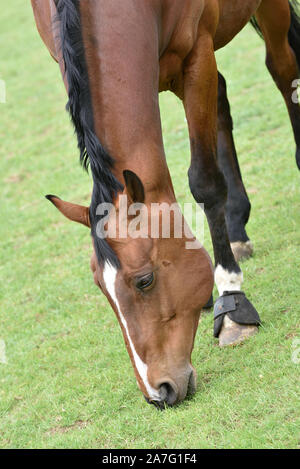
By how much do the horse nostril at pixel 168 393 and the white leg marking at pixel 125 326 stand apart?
28mm

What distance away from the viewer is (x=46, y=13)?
454cm

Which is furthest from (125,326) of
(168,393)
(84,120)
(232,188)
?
(232,188)

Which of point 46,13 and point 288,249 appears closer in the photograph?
point 46,13

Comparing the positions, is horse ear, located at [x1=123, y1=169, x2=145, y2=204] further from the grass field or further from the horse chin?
the grass field

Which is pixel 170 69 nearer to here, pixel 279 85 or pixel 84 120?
pixel 84 120

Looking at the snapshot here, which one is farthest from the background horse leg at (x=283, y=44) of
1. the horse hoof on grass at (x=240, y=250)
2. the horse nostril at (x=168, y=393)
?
the horse nostril at (x=168, y=393)

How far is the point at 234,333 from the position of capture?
14.5 feet

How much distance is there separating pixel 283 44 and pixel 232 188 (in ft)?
4.14

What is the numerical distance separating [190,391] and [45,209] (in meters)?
5.72

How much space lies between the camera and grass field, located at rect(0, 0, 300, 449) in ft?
11.8

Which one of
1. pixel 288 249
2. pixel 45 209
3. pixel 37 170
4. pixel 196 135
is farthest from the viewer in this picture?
Answer: pixel 37 170

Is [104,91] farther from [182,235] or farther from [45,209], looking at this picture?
[45,209]
